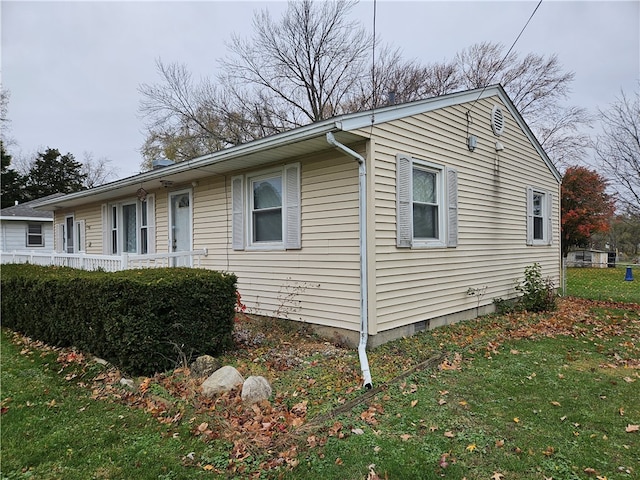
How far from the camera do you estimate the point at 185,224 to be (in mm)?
8812

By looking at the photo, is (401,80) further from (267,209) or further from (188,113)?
(267,209)

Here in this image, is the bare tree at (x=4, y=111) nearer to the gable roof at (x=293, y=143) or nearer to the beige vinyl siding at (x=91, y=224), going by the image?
the beige vinyl siding at (x=91, y=224)

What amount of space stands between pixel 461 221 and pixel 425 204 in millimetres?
1159

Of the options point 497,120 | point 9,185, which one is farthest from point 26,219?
point 497,120

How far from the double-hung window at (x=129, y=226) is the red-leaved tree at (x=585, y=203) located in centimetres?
2306

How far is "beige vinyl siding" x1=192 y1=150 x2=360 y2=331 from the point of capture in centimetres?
564

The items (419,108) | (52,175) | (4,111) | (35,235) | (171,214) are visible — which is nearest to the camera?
(419,108)

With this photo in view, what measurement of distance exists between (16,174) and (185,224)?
31.2 m

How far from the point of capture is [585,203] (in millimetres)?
23547

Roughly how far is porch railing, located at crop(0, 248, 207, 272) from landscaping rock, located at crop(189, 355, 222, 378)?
2603mm

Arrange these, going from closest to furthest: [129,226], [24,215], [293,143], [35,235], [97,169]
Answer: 1. [293,143]
2. [129,226]
3. [24,215]
4. [35,235]
5. [97,169]

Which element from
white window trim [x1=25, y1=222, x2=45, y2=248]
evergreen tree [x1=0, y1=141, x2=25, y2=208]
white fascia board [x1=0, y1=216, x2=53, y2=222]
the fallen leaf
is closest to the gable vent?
the fallen leaf

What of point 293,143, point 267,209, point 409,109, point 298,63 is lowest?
point 267,209

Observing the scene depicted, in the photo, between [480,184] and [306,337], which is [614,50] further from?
[306,337]
